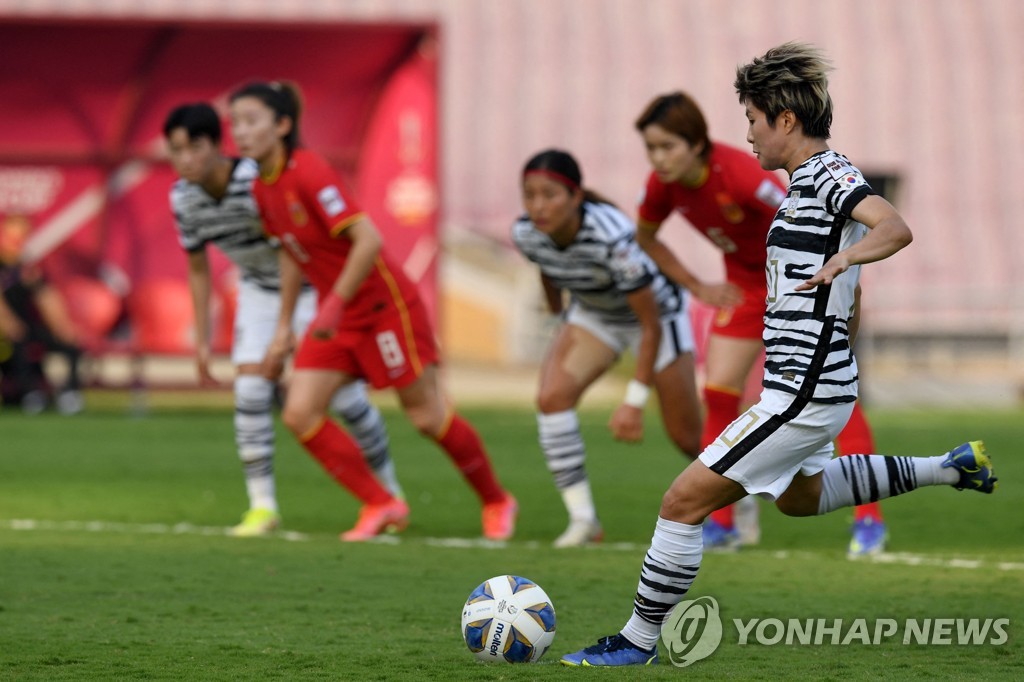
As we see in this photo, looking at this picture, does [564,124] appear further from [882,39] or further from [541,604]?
[541,604]

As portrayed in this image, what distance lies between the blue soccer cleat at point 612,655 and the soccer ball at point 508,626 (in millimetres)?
130

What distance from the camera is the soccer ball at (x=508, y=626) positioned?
15.7 feet

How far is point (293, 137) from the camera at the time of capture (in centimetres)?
746

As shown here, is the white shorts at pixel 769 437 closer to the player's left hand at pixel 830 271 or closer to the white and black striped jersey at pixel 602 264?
the player's left hand at pixel 830 271

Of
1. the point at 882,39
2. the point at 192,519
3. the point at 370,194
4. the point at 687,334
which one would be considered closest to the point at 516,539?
the point at 687,334

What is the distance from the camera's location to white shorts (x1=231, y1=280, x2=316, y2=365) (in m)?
8.11

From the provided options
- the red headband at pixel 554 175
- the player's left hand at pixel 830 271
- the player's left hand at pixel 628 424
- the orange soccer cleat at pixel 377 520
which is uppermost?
the red headband at pixel 554 175

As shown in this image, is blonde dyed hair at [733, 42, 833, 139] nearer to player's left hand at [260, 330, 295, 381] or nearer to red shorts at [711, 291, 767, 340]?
red shorts at [711, 291, 767, 340]

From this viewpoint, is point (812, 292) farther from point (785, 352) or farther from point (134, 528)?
point (134, 528)

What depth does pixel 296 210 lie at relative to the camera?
7.39 m

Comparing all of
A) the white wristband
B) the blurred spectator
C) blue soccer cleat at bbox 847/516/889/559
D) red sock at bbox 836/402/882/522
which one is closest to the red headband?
the white wristband

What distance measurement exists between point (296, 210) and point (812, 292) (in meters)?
3.38

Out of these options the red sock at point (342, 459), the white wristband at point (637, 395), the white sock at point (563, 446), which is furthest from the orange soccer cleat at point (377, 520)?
the white wristband at point (637, 395)

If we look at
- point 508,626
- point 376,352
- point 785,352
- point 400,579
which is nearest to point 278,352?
point 376,352
